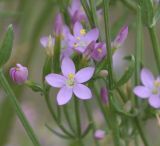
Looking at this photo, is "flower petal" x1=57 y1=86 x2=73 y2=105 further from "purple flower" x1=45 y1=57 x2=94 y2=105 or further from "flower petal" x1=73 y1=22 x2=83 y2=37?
"flower petal" x1=73 y1=22 x2=83 y2=37

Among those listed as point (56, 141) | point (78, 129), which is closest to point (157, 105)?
point (78, 129)

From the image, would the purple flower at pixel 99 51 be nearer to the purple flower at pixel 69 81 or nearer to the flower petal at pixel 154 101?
the purple flower at pixel 69 81

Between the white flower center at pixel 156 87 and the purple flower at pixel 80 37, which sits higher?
the purple flower at pixel 80 37

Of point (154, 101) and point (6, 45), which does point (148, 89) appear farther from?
point (6, 45)

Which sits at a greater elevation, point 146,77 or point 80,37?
point 80,37

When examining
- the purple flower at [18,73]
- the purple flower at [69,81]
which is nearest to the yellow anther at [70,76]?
the purple flower at [69,81]

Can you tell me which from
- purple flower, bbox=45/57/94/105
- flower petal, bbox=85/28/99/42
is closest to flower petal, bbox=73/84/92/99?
purple flower, bbox=45/57/94/105

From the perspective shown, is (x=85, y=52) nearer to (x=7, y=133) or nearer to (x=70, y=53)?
(x=70, y=53)

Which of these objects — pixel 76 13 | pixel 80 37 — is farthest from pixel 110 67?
pixel 76 13
